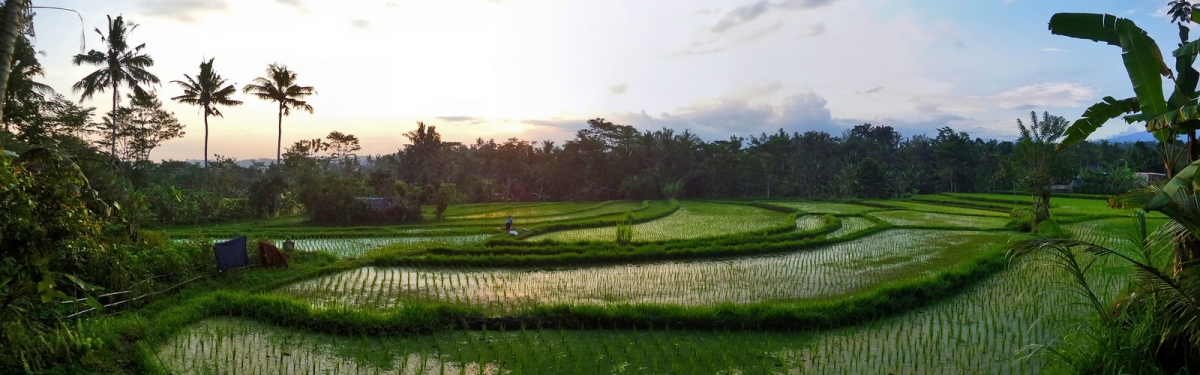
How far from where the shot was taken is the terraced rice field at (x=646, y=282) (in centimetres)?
888

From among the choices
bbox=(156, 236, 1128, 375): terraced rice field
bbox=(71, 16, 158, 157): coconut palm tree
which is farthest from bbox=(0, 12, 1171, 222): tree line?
bbox=(156, 236, 1128, 375): terraced rice field

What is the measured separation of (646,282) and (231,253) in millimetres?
7198

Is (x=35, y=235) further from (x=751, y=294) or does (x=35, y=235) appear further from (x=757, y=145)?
(x=757, y=145)

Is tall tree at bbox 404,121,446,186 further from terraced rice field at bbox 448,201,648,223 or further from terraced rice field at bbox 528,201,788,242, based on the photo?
terraced rice field at bbox 528,201,788,242

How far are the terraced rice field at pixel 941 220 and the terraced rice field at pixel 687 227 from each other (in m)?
4.29

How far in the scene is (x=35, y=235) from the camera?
5.19 meters

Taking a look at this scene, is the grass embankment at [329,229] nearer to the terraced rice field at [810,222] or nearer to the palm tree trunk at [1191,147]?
the terraced rice field at [810,222]

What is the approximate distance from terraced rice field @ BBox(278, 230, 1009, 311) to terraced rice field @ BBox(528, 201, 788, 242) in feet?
12.9

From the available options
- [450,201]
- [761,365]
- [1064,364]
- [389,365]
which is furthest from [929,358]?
[450,201]

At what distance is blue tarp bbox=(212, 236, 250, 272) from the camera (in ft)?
32.1

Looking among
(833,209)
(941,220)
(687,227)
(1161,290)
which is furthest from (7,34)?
(833,209)

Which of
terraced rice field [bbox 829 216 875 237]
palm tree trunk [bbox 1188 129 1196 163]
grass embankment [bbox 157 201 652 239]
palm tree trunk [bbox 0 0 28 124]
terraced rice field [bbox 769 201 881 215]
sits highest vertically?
palm tree trunk [bbox 0 0 28 124]

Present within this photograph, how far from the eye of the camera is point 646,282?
407 inches

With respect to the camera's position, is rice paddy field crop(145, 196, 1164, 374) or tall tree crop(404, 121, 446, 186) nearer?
rice paddy field crop(145, 196, 1164, 374)
